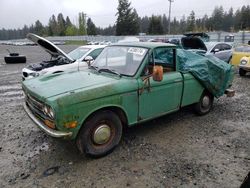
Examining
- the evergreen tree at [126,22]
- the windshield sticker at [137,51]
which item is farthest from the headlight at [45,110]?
the evergreen tree at [126,22]

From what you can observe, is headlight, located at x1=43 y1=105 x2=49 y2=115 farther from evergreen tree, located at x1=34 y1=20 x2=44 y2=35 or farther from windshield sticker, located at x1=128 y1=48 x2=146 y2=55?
evergreen tree, located at x1=34 y1=20 x2=44 y2=35

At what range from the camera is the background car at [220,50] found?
12.3m

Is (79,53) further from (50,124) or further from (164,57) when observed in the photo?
(50,124)

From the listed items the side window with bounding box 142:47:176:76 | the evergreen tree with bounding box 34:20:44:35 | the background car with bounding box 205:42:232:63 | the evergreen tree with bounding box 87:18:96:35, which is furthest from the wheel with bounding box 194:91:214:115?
the evergreen tree with bounding box 34:20:44:35

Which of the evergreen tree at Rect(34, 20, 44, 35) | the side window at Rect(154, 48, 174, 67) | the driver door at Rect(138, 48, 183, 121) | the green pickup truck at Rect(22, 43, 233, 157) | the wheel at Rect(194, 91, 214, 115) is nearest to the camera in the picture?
the green pickup truck at Rect(22, 43, 233, 157)

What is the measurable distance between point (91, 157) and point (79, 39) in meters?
69.8

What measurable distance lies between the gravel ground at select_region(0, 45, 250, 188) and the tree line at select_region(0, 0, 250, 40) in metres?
42.6

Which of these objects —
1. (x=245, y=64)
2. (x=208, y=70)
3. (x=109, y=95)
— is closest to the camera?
(x=109, y=95)

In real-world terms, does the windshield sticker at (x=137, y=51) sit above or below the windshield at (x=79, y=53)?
above

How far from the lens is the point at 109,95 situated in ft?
12.3

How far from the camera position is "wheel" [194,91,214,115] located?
225 inches

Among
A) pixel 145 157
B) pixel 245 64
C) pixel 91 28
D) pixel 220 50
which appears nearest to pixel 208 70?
pixel 145 157

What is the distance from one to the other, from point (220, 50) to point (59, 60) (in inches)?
340

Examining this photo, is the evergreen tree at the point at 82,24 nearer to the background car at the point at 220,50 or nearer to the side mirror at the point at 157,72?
the background car at the point at 220,50
